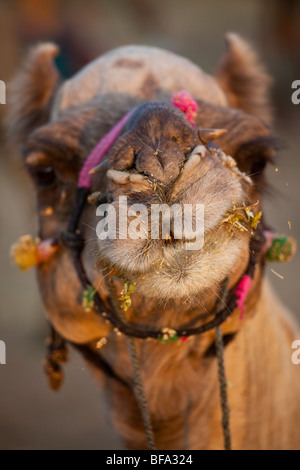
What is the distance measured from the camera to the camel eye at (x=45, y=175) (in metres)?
2.11

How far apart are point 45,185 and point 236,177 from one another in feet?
2.84

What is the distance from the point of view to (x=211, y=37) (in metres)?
14.4

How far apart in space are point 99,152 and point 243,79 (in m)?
1.22

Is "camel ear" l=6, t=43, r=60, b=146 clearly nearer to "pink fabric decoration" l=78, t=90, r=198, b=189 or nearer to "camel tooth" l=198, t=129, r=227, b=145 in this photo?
"pink fabric decoration" l=78, t=90, r=198, b=189

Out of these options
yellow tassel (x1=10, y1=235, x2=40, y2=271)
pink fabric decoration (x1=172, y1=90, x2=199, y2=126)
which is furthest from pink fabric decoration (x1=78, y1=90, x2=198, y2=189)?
yellow tassel (x1=10, y1=235, x2=40, y2=271)

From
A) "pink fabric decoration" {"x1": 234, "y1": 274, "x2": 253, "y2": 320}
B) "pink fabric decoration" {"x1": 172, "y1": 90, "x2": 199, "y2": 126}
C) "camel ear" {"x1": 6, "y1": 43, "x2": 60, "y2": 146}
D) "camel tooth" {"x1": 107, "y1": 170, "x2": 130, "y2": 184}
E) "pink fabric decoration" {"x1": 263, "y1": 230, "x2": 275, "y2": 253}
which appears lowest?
"pink fabric decoration" {"x1": 234, "y1": 274, "x2": 253, "y2": 320}

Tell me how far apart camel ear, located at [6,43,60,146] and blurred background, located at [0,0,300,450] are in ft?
0.78

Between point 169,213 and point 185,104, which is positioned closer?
point 169,213

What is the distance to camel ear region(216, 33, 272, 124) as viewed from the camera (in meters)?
2.71

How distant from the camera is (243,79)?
2711 mm

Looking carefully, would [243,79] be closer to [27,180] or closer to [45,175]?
[45,175]

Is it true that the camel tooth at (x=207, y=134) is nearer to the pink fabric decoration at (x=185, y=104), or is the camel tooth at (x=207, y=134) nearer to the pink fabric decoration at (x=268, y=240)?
the pink fabric decoration at (x=185, y=104)

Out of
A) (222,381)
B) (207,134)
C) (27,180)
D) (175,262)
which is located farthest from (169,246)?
(27,180)

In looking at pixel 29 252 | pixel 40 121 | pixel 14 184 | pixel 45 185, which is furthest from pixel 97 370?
pixel 14 184
